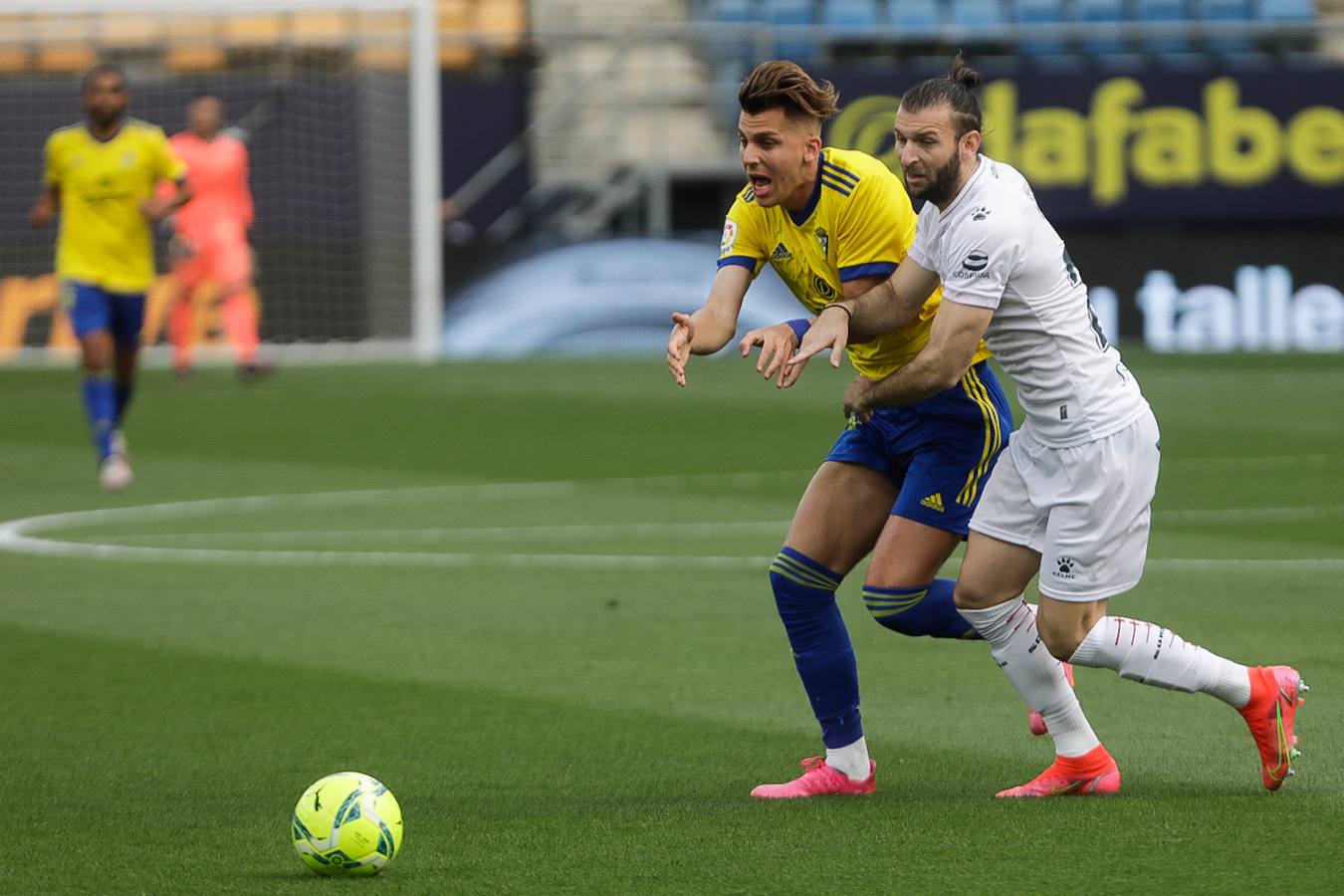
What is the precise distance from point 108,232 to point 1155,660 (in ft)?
31.2

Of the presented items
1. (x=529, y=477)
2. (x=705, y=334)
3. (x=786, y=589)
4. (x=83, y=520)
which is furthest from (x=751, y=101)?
(x=529, y=477)

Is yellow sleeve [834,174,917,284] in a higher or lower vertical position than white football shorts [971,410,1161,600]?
higher

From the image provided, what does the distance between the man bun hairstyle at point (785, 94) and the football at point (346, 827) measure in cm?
201

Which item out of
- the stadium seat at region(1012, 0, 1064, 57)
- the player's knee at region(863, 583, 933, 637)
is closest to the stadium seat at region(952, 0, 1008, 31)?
the stadium seat at region(1012, 0, 1064, 57)

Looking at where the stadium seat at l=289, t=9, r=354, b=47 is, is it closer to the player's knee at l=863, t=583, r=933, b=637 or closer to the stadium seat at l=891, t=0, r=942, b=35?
the stadium seat at l=891, t=0, r=942, b=35

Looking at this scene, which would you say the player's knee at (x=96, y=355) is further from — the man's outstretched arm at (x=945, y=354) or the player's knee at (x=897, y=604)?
the man's outstretched arm at (x=945, y=354)

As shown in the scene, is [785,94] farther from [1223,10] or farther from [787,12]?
[1223,10]

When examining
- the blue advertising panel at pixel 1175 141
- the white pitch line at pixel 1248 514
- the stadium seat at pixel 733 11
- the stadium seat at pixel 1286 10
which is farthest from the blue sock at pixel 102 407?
the stadium seat at pixel 1286 10

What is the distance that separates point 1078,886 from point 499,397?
14.6 meters

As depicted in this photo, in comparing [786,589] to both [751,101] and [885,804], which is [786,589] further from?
[751,101]

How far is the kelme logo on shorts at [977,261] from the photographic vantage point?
523 cm

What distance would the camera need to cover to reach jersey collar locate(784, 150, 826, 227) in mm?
5715

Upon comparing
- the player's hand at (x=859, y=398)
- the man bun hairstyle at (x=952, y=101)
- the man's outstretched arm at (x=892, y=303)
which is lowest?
the player's hand at (x=859, y=398)

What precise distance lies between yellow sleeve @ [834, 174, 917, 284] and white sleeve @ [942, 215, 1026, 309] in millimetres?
456
